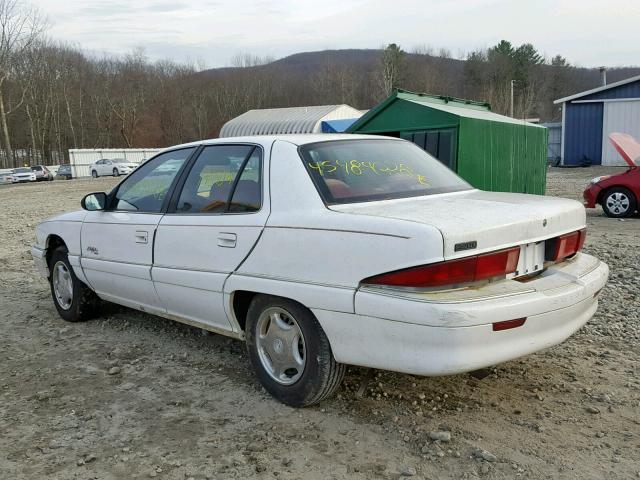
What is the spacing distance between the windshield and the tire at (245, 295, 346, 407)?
2.20 ft

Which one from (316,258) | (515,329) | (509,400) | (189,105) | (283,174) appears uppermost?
(189,105)

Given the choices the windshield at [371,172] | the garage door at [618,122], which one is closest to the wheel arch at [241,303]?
the windshield at [371,172]

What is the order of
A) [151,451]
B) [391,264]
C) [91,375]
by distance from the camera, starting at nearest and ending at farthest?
[391,264] → [151,451] → [91,375]

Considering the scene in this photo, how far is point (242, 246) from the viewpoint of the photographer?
3508mm

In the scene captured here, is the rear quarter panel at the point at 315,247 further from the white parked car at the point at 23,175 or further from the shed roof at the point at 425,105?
the white parked car at the point at 23,175

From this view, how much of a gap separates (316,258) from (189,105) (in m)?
89.1

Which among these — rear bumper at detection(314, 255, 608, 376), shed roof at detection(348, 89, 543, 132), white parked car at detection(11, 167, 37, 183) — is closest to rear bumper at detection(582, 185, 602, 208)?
shed roof at detection(348, 89, 543, 132)

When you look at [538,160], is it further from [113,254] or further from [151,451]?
[151,451]

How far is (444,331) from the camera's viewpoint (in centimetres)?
272

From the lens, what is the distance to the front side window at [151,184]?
14.1 ft

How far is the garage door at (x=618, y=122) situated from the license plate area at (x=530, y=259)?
1081 inches

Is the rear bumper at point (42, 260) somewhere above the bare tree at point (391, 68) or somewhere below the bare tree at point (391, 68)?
below

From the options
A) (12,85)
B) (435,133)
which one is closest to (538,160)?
(435,133)

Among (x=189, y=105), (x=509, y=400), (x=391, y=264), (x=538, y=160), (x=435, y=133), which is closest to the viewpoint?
(x=391, y=264)
